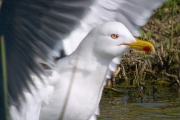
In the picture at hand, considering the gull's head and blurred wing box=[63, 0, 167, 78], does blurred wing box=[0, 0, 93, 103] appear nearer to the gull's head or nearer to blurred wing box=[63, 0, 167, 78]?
the gull's head

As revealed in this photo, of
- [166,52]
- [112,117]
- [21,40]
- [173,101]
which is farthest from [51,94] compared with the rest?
[166,52]

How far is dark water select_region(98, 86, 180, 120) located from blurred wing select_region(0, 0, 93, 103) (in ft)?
5.89

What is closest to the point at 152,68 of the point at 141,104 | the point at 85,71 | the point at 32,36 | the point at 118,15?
the point at 141,104

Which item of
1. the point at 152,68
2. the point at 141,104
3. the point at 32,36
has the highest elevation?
the point at 152,68

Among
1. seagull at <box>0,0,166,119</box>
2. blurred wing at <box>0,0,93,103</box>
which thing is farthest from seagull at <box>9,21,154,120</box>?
blurred wing at <box>0,0,93,103</box>

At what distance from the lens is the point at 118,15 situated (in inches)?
245

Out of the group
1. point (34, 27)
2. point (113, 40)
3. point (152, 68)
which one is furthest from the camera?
point (152, 68)

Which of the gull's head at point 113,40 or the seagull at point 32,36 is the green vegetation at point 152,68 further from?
the seagull at point 32,36

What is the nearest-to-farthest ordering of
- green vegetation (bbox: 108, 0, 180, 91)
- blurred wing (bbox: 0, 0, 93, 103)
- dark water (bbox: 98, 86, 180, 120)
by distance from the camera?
blurred wing (bbox: 0, 0, 93, 103) → dark water (bbox: 98, 86, 180, 120) → green vegetation (bbox: 108, 0, 180, 91)

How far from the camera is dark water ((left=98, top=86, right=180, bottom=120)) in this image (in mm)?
7020

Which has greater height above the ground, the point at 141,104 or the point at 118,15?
the point at 118,15

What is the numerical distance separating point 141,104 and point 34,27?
248cm

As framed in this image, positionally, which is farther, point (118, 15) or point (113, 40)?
point (118, 15)

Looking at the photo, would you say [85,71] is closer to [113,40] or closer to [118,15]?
[113,40]
